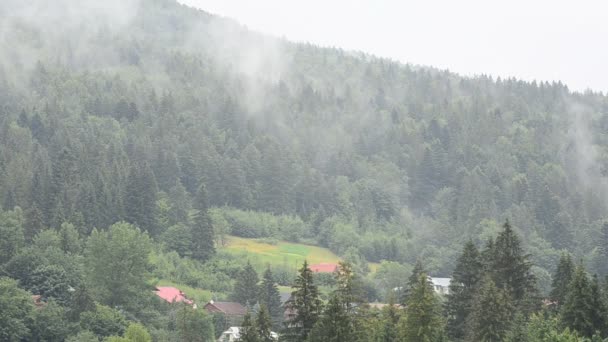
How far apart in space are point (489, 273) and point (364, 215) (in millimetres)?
93959

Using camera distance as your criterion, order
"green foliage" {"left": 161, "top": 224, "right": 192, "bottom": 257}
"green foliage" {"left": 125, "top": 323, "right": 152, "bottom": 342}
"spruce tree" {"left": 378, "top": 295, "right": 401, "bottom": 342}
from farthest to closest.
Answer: "green foliage" {"left": 161, "top": 224, "right": 192, "bottom": 257} → "green foliage" {"left": 125, "top": 323, "right": 152, "bottom": 342} → "spruce tree" {"left": 378, "top": 295, "right": 401, "bottom": 342}

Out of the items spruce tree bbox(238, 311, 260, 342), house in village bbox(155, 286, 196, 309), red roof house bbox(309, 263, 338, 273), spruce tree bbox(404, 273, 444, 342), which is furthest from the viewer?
red roof house bbox(309, 263, 338, 273)

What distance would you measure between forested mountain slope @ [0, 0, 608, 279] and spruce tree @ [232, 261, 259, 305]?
17122mm


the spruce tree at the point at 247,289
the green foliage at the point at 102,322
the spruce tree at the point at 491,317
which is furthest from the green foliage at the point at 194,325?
the spruce tree at the point at 491,317

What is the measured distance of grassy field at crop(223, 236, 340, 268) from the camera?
12644 cm

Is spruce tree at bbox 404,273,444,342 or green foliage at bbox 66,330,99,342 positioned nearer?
spruce tree at bbox 404,273,444,342

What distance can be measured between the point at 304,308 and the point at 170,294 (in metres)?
49.7

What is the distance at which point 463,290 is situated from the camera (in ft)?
213

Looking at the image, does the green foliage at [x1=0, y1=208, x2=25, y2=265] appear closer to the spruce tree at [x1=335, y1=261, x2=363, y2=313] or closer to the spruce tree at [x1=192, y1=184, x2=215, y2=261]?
the spruce tree at [x1=192, y1=184, x2=215, y2=261]

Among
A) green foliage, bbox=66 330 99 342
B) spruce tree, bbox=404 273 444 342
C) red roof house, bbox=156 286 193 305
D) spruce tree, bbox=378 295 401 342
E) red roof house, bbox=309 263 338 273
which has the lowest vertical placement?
green foliage, bbox=66 330 99 342

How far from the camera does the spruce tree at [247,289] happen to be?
3987 inches

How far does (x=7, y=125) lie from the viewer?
14088 centimetres

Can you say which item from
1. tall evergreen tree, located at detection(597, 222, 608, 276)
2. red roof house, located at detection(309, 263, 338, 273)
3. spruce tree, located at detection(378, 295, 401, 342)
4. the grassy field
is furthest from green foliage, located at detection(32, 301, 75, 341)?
tall evergreen tree, located at detection(597, 222, 608, 276)

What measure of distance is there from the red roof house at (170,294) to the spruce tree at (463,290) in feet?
126
